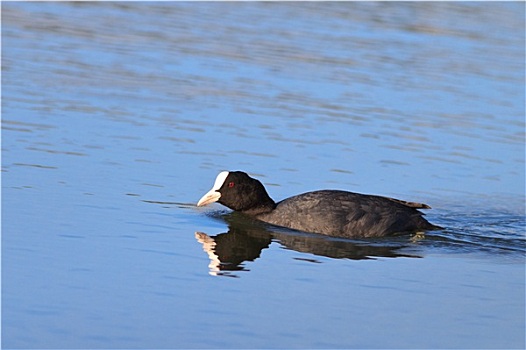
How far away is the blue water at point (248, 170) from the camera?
809cm

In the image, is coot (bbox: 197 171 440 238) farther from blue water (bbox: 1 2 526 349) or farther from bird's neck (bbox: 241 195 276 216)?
blue water (bbox: 1 2 526 349)

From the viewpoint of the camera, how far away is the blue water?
26.5ft

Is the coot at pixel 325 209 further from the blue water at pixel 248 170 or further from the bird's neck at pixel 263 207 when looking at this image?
the blue water at pixel 248 170

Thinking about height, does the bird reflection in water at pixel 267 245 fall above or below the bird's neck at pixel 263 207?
below

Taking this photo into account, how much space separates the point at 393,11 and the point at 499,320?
17753 mm

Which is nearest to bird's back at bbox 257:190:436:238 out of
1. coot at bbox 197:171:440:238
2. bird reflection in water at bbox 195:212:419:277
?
coot at bbox 197:171:440:238

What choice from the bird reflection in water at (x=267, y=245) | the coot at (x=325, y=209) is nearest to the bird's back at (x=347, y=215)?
the coot at (x=325, y=209)

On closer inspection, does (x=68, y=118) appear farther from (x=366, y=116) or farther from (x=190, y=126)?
(x=366, y=116)

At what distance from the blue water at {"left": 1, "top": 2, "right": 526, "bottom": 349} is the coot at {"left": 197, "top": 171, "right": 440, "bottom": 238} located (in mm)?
189

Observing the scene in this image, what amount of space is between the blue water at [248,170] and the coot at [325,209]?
189 millimetres

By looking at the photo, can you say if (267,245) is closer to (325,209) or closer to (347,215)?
(325,209)

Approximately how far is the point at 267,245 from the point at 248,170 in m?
2.69

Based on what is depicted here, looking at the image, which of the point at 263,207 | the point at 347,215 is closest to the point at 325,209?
the point at 347,215

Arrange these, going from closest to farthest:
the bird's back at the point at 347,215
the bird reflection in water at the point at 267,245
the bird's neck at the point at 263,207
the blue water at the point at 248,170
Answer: the blue water at the point at 248,170 < the bird reflection in water at the point at 267,245 < the bird's back at the point at 347,215 < the bird's neck at the point at 263,207
